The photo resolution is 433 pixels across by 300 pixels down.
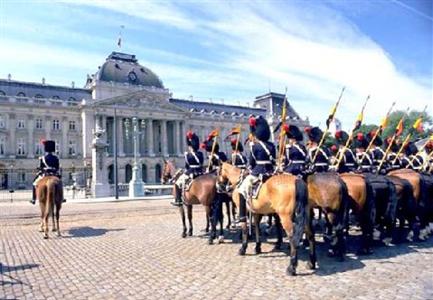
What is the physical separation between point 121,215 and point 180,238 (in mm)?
8935

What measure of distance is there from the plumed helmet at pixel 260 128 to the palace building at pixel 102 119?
206ft

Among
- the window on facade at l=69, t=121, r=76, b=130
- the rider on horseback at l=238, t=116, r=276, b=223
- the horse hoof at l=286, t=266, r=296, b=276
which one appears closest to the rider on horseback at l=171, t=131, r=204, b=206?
the rider on horseback at l=238, t=116, r=276, b=223

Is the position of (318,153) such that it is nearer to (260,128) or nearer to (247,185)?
(260,128)

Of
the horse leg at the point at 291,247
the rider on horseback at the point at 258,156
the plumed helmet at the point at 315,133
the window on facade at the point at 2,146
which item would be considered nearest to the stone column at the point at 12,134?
the window on facade at the point at 2,146

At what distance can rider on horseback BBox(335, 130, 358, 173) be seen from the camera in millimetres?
12328

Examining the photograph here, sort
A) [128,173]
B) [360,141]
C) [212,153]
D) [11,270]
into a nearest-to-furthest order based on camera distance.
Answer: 1. [11,270]
2. [360,141]
3. [212,153]
4. [128,173]

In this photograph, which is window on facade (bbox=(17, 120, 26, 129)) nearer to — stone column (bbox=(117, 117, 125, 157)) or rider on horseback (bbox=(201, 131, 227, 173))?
stone column (bbox=(117, 117, 125, 157))

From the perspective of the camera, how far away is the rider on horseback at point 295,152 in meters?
9.96

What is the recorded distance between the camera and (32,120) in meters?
81.1

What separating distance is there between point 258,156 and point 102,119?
268 feet

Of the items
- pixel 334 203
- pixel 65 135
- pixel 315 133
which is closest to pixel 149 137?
pixel 65 135

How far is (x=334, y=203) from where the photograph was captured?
959 cm

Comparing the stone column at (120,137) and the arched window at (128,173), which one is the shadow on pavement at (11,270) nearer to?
the arched window at (128,173)

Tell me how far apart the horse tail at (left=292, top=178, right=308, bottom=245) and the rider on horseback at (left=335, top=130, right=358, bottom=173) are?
14.0 ft
